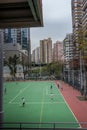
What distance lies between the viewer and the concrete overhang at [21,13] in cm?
1405

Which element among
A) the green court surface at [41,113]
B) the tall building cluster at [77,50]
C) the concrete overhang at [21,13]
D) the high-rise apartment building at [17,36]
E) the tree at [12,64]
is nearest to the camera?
the concrete overhang at [21,13]

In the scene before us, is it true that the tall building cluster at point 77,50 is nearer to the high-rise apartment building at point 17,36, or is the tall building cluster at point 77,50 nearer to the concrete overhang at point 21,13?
the concrete overhang at point 21,13

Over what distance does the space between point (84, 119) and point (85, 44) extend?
2592 centimetres

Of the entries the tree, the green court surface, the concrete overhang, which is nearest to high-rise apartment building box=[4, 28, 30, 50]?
the tree

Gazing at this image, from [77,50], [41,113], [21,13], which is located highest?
[21,13]

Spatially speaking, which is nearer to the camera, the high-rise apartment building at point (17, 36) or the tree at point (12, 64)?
the tree at point (12, 64)

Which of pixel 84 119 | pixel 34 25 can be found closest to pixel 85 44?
pixel 84 119

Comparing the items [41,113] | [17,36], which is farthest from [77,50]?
[17,36]

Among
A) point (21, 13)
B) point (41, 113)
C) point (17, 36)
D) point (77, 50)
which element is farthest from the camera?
point (17, 36)

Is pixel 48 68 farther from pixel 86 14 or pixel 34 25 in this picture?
pixel 34 25

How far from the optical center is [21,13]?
16.6 metres

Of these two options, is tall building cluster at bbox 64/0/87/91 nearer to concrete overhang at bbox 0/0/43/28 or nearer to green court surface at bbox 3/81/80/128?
green court surface at bbox 3/81/80/128

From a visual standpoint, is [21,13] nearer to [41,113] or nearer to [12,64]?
[41,113]

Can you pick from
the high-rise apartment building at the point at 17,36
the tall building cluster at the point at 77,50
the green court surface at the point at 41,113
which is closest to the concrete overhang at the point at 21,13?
the green court surface at the point at 41,113
